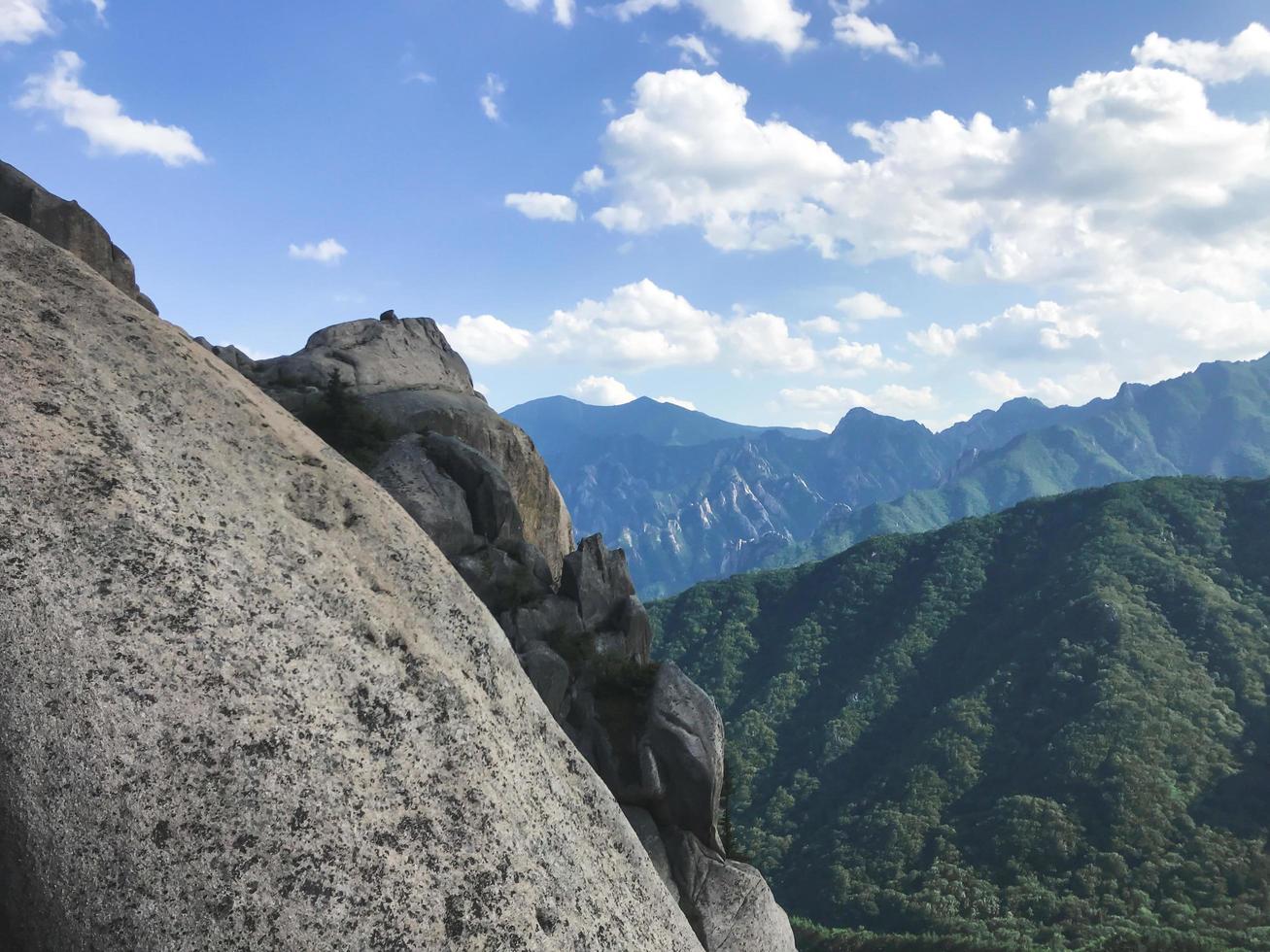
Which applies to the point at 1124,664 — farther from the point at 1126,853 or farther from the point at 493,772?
the point at 493,772

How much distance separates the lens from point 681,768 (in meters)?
22.4

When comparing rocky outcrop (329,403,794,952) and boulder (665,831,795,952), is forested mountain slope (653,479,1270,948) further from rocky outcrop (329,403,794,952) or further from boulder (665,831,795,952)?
boulder (665,831,795,952)

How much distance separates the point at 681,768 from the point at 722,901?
3395mm

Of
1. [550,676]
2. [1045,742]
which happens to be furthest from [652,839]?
[1045,742]

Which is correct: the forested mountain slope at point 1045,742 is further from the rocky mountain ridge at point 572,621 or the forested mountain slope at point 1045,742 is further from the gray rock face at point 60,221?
the gray rock face at point 60,221

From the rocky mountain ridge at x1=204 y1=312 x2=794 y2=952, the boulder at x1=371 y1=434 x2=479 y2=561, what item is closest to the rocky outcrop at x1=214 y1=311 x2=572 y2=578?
the rocky mountain ridge at x1=204 y1=312 x2=794 y2=952

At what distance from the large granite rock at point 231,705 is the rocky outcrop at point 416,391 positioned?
19.4 metres

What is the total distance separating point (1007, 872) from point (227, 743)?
109 m

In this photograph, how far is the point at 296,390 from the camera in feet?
110

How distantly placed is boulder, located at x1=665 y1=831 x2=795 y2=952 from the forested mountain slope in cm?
3075

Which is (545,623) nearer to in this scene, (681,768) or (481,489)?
(481,489)

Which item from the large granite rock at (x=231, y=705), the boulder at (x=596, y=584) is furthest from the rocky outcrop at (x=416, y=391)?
the large granite rock at (x=231, y=705)

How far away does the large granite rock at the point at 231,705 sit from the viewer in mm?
8758

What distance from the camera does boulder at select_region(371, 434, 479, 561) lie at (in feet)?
90.7
